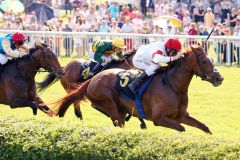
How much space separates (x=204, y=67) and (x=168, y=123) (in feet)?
2.68

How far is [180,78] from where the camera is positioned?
10.3 m

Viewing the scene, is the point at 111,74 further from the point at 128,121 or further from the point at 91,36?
Answer: the point at 91,36

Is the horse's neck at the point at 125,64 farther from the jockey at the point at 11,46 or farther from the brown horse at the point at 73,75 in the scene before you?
the jockey at the point at 11,46

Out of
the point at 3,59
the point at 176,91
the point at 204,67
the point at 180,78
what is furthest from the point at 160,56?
the point at 3,59

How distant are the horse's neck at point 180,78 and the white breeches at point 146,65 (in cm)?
31

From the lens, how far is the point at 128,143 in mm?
7270

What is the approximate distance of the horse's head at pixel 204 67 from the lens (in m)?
10.1

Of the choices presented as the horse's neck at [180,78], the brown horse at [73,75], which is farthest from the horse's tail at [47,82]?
the horse's neck at [180,78]

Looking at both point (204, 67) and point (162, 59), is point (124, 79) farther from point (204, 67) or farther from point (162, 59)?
point (204, 67)

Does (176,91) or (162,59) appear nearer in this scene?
(176,91)

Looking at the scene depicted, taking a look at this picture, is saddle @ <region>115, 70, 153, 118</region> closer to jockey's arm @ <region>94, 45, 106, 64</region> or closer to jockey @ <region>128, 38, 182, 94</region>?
jockey @ <region>128, 38, 182, 94</region>

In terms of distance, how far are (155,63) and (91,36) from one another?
10.8 m

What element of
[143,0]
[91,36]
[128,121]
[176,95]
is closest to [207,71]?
[176,95]

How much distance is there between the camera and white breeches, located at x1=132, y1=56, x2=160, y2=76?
10.6 metres
